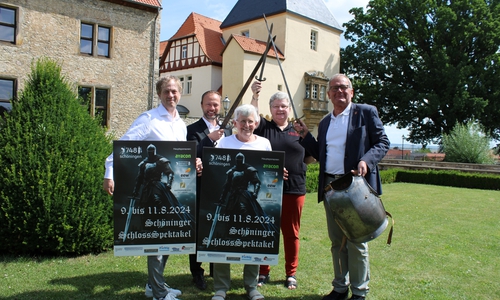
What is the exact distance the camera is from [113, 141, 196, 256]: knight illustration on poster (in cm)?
374

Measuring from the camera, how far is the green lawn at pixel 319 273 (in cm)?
446

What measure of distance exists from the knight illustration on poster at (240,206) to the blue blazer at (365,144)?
0.67 meters

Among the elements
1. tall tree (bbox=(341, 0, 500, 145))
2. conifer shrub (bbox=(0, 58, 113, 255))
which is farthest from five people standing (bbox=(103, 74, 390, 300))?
tall tree (bbox=(341, 0, 500, 145))

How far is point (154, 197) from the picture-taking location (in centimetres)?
379

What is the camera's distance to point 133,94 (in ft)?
69.2

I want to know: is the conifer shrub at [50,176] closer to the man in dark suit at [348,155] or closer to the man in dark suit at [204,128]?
the man in dark suit at [204,128]

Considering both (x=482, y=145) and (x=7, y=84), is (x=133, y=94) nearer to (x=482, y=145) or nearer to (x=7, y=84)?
(x=7, y=84)

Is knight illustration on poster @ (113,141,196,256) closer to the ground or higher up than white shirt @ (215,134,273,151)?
closer to the ground

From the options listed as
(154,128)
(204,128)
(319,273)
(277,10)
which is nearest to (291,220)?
(319,273)

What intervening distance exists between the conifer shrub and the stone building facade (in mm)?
→ 13391

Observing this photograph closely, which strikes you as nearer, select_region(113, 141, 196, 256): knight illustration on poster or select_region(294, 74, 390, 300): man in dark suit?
select_region(113, 141, 196, 256): knight illustration on poster

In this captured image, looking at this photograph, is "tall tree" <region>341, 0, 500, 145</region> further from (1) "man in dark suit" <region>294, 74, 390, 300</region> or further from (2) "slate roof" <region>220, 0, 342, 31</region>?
(1) "man in dark suit" <region>294, 74, 390, 300</region>

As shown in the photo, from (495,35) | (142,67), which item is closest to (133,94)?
(142,67)

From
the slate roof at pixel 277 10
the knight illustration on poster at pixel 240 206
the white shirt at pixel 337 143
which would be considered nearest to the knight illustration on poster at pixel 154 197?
the knight illustration on poster at pixel 240 206
